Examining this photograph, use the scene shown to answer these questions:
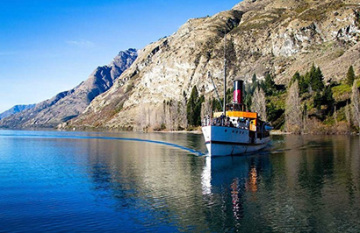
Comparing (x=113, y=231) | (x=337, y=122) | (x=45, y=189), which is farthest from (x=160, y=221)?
(x=337, y=122)

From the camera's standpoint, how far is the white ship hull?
53.3 meters

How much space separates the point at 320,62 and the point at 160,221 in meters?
200

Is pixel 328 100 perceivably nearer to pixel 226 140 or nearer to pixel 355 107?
pixel 355 107

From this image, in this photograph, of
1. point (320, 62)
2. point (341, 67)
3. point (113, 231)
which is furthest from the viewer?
point (320, 62)

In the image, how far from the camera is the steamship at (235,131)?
53.9 m

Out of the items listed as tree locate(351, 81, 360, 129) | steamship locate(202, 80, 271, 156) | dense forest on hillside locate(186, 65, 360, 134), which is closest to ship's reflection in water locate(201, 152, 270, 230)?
steamship locate(202, 80, 271, 156)

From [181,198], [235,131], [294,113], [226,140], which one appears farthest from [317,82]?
[181,198]

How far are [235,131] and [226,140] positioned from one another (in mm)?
2277

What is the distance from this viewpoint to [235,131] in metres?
55.9

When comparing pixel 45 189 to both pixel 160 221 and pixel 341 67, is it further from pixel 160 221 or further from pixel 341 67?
pixel 341 67

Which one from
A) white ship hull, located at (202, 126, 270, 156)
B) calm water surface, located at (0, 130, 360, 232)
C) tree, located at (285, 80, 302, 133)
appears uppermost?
tree, located at (285, 80, 302, 133)

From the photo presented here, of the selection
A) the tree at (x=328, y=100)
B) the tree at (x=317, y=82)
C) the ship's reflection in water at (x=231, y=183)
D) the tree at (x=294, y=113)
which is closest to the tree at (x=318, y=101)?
the tree at (x=328, y=100)

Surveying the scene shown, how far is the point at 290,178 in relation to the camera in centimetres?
3525

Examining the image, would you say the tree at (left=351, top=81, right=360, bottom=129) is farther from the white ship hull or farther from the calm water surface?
the calm water surface
